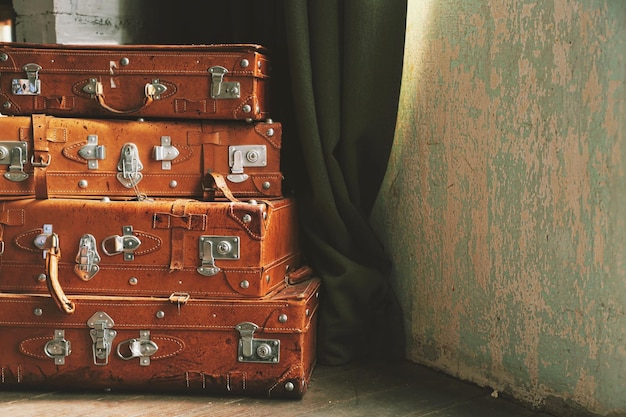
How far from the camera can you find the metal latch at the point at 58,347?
79.4 inches

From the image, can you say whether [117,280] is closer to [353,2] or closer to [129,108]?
[129,108]

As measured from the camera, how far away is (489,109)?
2.04m

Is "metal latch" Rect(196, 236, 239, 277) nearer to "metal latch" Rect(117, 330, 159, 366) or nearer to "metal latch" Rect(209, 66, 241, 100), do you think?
"metal latch" Rect(117, 330, 159, 366)

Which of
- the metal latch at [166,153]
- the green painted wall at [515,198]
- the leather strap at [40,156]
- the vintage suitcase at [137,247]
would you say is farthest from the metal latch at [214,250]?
the green painted wall at [515,198]

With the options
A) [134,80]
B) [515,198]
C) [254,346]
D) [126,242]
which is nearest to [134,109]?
[134,80]

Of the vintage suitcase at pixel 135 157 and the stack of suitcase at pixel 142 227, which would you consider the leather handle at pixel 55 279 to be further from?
the vintage suitcase at pixel 135 157

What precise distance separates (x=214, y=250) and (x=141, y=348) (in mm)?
336

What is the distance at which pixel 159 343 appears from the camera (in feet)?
6.62

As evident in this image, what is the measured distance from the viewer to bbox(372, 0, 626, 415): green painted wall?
5.70ft

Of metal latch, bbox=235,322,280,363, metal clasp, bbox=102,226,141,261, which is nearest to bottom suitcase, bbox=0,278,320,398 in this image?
metal latch, bbox=235,322,280,363

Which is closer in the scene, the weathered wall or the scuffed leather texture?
the scuffed leather texture

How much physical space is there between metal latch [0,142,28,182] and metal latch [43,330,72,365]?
1.46ft

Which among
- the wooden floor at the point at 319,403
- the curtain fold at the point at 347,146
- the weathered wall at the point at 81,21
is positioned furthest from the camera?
the weathered wall at the point at 81,21

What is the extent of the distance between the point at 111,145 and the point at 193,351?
24.5 inches
